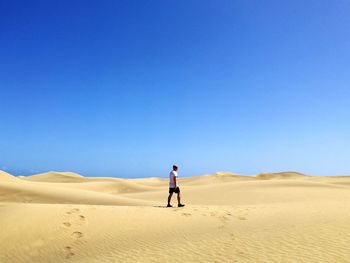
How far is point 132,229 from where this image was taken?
10.9m

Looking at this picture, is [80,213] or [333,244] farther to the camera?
[80,213]

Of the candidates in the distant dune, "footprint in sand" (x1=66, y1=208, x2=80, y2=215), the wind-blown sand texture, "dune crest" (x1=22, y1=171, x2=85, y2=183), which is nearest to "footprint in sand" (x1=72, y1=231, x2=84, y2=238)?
the wind-blown sand texture

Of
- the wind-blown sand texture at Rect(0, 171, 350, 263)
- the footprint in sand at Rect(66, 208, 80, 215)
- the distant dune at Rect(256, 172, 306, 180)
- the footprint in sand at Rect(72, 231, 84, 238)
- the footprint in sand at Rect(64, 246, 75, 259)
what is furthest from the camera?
the distant dune at Rect(256, 172, 306, 180)

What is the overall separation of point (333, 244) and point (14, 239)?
8676 mm

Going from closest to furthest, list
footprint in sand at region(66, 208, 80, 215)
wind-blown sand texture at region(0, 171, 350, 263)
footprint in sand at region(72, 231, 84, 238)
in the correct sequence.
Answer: wind-blown sand texture at region(0, 171, 350, 263) < footprint in sand at region(72, 231, 84, 238) < footprint in sand at region(66, 208, 80, 215)

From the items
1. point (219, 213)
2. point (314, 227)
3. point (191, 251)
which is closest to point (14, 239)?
point (191, 251)

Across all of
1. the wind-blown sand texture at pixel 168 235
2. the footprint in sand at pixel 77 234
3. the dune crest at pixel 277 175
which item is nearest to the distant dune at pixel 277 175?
the dune crest at pixel 277 175

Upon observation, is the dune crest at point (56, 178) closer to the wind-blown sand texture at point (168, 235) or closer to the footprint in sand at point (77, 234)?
the wind-blown sand texture at point (168, 235)

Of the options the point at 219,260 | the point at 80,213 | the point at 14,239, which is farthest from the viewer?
the point at 80,213

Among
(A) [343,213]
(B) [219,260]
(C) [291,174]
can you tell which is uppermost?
(C) [291,174]

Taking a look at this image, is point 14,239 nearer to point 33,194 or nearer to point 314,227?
point 314,227

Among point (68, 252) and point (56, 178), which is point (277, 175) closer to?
point (56, 178)

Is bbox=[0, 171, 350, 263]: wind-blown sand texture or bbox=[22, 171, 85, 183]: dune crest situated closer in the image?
bbox=[0, 171, 350, 263]: wind-blown sand texture

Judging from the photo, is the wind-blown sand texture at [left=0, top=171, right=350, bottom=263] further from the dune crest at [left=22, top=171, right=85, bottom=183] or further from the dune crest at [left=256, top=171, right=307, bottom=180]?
the dune crest at [left=256, top=171, right=307, bottom=180]
